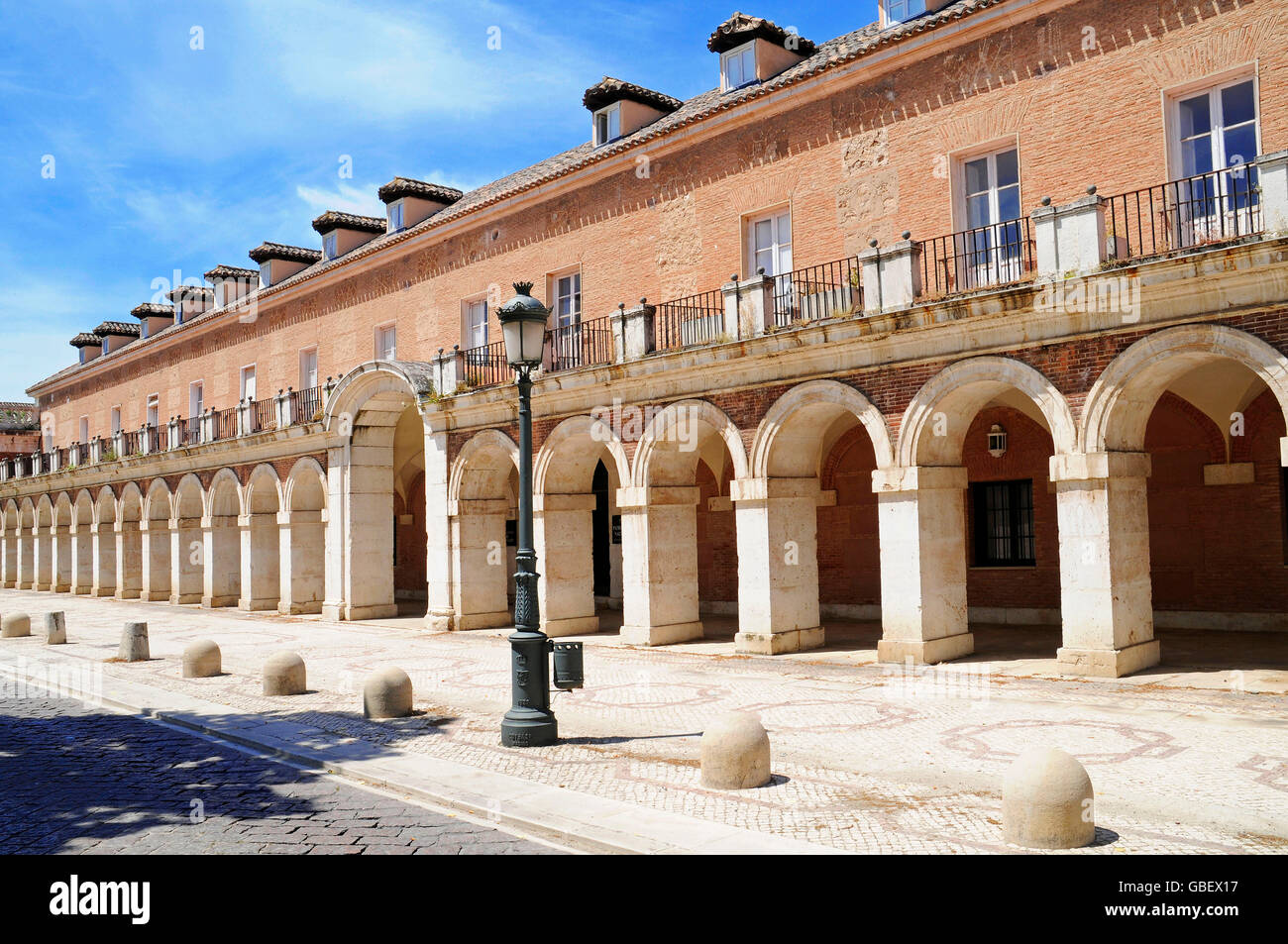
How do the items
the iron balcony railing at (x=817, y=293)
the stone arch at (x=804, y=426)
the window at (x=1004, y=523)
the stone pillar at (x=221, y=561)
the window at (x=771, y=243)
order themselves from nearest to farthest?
the stone arch at (x=804, y=426)
the iron balcony railing at (x=817, y=293)
the window at (x=771, y=243)
the window at (x=1004, y=523)
the stone pillar at (x=221, y=561)

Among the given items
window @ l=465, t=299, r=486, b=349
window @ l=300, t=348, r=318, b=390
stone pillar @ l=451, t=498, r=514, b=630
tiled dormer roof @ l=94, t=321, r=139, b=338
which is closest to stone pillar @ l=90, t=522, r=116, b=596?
tiled dormer roof @ l=94, t=321, r=139, b=338

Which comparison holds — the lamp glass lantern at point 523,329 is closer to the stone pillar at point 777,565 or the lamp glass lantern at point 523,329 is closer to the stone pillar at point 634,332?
the stone pillar at point 777,565

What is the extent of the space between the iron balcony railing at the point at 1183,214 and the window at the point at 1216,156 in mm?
11

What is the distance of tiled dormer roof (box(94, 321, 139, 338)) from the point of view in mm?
45750

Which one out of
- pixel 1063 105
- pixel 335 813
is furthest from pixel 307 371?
pixel 335 813

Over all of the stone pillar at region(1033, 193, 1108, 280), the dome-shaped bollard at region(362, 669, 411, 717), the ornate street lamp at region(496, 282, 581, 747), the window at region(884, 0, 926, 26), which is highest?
the window at region(884, 0, 926, 26)

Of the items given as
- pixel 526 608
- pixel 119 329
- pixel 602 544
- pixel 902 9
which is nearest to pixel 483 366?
pixel 602 544

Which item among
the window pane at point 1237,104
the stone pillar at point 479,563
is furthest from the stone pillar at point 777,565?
the window pane at point 1237,104

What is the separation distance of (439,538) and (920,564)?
1171cm

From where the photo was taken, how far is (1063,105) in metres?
14.1

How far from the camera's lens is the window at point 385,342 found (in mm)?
26852

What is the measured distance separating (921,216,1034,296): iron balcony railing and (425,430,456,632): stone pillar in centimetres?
1152

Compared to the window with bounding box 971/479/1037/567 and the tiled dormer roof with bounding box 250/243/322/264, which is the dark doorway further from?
the tiled dormer roof with bounding box 250/243/322/264

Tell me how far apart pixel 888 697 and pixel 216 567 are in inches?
1002
